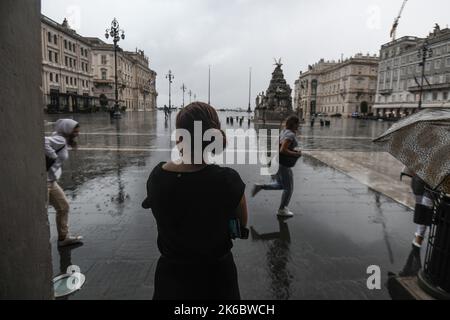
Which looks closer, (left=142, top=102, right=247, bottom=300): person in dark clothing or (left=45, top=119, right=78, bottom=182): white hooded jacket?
(left=142, top=102, right=247, bottom=300): person in dark clothing

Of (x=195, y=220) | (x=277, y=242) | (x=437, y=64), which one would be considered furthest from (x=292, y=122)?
(x=437, y=64)

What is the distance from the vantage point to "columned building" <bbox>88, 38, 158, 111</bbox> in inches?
3036

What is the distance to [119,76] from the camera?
80.9m

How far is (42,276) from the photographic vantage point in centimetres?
191

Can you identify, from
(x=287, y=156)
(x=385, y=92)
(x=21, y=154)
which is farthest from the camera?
(x=385, y=92)

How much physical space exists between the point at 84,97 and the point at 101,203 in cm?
6368

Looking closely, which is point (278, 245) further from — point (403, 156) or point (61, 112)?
point (61, 112)

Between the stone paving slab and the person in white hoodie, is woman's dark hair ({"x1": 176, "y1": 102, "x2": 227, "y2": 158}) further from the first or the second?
the stone paving slab

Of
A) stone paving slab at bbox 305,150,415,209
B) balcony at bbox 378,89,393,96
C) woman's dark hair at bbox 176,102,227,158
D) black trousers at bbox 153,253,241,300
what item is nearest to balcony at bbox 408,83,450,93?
balcony at bbox 378,89,393,96

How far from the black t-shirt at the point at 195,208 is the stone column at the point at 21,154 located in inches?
25.6

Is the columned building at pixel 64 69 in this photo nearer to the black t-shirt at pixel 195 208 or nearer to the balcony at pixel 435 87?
the black t-shirt at pixel 195 208

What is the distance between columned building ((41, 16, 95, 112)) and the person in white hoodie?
47.7 meters

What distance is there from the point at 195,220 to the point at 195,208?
0.24 feet

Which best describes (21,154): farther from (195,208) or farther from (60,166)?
(60,166)
